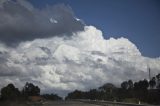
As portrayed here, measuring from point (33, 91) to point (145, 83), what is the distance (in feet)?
176

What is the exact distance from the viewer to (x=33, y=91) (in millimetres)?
184875

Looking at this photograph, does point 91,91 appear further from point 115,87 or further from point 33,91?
point 33,91

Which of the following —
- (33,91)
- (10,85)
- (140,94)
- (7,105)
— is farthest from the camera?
(33,91)

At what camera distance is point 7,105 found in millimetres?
64688

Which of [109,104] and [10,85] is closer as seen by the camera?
[109,104]

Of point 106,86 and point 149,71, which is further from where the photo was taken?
point 106,86

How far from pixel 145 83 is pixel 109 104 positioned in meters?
107

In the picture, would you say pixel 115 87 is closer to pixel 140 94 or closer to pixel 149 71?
pixel 140 94

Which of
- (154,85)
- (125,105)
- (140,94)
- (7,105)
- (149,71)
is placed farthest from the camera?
(154,85)

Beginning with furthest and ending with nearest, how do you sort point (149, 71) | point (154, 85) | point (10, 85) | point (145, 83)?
point (145, 83), point (154, 85), point (10, 85), point (149, 71)

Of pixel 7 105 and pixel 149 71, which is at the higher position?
pixel 149 71

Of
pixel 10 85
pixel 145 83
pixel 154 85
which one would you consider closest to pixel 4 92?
pixel 10 85

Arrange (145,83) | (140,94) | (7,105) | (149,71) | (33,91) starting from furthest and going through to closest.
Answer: (33,91) < (145,83) < (140,94) < (149,71) < (7,105)

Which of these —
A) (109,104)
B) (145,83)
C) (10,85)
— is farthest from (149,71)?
(145,83)
